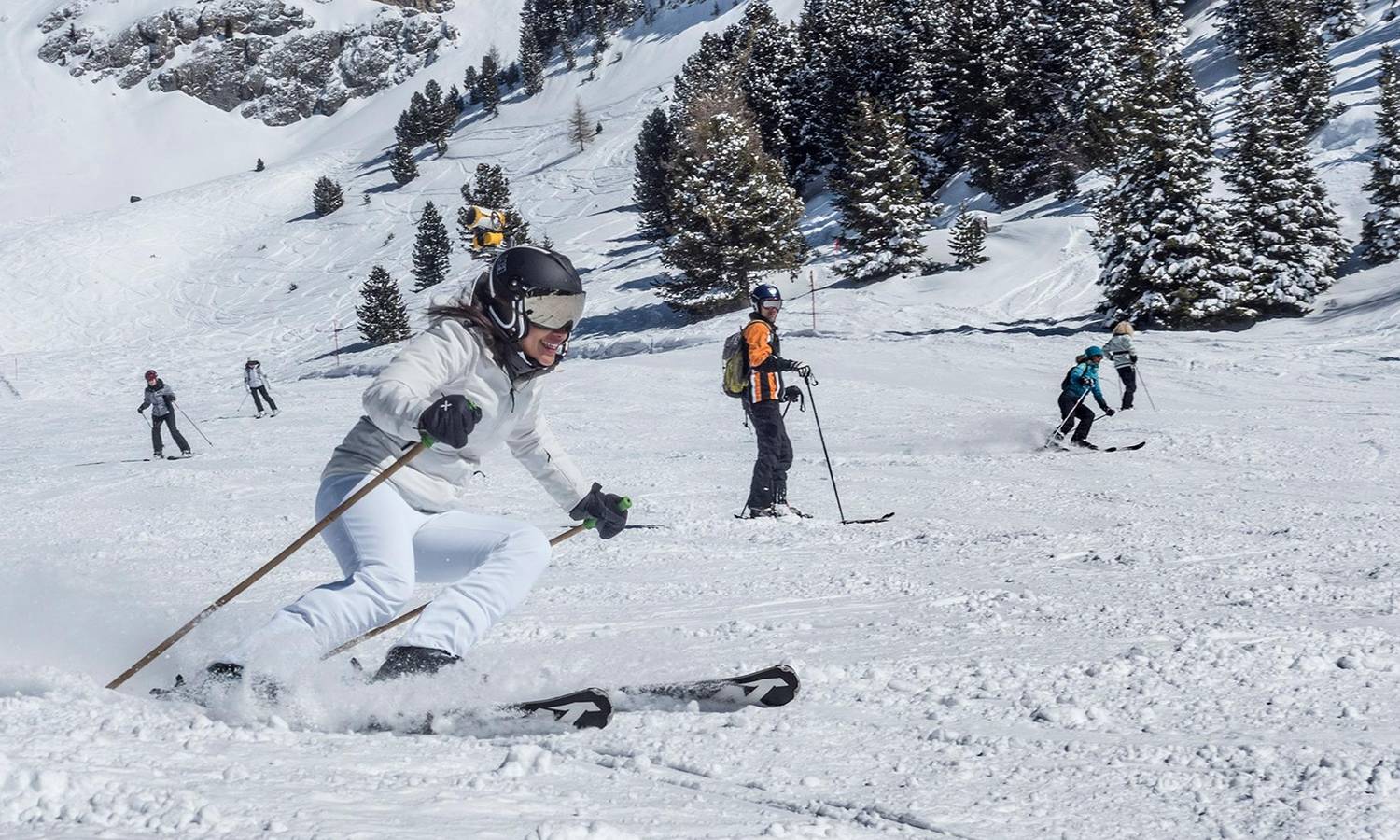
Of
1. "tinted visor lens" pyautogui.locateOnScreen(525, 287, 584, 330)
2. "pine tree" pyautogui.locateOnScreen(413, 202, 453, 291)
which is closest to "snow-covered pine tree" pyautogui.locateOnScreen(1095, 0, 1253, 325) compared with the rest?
"tinted visor lens" pyautogui.locateOnScreen(525, 287, 584, 330)

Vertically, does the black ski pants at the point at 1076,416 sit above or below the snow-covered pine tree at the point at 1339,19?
below

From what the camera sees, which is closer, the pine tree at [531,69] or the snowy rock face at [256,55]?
the pine tree at [531,69]

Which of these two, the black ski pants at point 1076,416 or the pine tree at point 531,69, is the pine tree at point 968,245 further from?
the pine tree at point 531,69

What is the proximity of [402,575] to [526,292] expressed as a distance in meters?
1.05

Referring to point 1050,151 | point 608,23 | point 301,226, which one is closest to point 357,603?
point 1050,151

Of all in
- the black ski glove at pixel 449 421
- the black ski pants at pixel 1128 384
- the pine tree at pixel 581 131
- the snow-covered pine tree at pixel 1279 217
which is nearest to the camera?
the black ski glove at pixel 449 421

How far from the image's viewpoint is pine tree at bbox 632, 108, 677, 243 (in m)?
51.7

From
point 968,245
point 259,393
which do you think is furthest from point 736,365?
point 968,245

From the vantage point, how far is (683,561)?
7.30 meters

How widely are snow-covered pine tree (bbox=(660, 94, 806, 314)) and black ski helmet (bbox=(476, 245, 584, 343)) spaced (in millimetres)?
32309

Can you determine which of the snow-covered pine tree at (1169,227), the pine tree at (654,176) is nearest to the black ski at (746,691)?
the snow-covered pine tree at (1169,227)

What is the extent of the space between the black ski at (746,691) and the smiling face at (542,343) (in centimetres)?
125

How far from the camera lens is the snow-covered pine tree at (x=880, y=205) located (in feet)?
118

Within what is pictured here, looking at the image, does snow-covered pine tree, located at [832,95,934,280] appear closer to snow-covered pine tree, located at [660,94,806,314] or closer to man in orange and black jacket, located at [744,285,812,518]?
snow-covered pine tree, located at [660,94,806,314]
